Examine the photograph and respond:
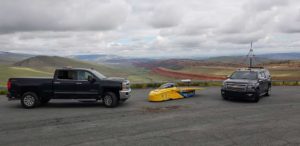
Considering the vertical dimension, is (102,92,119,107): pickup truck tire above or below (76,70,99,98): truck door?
below

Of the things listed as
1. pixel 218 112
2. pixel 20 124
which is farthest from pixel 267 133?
pixel 20 124

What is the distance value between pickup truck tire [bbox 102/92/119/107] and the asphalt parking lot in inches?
12.8

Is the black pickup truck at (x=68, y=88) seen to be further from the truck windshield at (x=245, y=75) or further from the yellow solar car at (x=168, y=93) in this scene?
the truck windshield at (x=245, y=75)

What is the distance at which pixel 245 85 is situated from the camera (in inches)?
559

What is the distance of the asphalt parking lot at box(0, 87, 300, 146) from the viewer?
275 inches

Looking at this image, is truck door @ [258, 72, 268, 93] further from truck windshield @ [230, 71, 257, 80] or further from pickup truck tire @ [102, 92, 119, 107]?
pickup truck tire @ [102, 92, 119, 107]

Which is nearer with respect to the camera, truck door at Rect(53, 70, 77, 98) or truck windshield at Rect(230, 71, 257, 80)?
truck door at Rect(53, 70, 77, 98)

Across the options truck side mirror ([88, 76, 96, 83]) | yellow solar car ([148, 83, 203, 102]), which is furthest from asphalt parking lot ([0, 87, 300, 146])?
Answer: yellow solar car ([148, 83, 203, 102])

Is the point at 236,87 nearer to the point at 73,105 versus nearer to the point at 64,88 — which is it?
the point at 73,105

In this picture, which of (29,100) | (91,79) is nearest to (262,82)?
(91,79)

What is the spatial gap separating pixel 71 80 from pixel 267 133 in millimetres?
8966

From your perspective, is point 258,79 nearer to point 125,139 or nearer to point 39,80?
point 125,139

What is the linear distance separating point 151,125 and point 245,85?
25.1ft

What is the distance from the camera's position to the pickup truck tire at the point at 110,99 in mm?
12379
